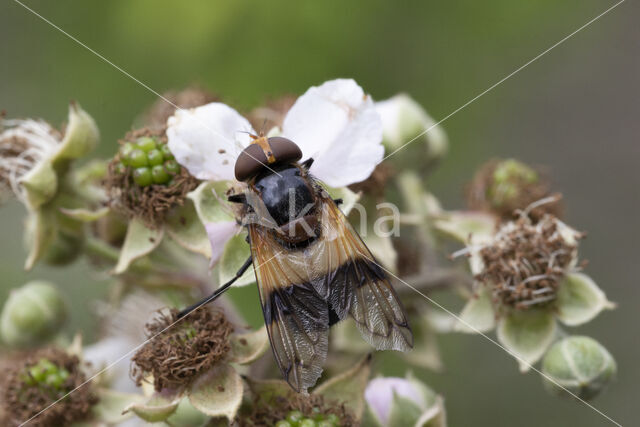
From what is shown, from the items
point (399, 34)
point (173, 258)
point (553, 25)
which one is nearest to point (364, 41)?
point (399, 34)

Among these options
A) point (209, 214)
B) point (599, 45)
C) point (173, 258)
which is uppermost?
point (209, 214)

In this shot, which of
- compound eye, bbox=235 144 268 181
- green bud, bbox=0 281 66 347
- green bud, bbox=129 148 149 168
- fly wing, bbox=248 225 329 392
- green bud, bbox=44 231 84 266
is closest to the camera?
fly wing, bbox=248 225 329 392

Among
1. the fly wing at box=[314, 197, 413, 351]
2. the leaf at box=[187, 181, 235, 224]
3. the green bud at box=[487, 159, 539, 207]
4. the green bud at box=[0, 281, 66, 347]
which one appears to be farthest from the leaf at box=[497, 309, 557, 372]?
the green bud at box=[0, 281, 66, 347]

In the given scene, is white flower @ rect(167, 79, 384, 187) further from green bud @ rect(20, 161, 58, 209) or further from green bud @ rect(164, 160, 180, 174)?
green bud @ rect(20, 161, 58, 209)

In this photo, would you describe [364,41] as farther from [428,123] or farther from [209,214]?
[209,214]

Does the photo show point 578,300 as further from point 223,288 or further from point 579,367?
point 223,288

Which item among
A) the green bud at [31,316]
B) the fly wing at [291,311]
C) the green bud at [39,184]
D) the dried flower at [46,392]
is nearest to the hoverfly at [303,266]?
the fly wing at [291,311]
